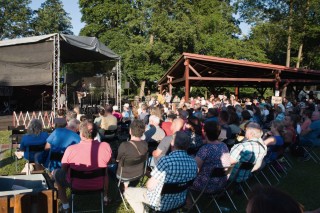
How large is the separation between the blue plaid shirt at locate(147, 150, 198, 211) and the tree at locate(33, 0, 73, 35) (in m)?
40.5

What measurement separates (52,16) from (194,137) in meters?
39.7

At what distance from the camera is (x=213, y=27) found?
31422 mm

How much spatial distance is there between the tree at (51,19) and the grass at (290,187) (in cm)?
3571

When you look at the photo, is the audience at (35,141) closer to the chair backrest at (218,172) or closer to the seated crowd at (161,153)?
the seated crowd at (161,153)

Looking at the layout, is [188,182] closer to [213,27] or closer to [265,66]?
[265,66]

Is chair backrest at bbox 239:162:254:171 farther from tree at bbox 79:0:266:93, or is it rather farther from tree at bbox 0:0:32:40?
tree at bbox 0:0:32:40

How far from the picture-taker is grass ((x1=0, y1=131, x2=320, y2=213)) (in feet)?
15.5

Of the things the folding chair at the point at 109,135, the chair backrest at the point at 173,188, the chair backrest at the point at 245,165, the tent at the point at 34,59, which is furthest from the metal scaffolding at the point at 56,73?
the chair backrest at the point at 173,188

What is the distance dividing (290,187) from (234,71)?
1364 centimetres

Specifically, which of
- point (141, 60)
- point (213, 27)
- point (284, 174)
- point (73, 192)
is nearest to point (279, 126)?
point (284, 174)

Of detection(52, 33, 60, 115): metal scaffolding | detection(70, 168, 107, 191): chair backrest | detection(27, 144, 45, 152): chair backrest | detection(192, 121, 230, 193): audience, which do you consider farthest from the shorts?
detection(52, 33, 60, 115): metal scaffolding

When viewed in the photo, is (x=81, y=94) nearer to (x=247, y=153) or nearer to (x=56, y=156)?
(x=56, y=156)

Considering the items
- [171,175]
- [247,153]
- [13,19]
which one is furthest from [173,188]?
[13,19]

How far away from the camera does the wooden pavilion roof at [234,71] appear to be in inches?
586
